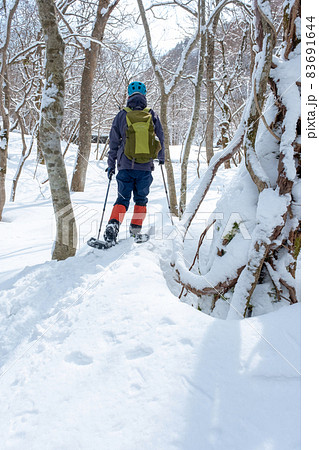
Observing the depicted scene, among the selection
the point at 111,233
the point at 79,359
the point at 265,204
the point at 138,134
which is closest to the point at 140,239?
the point at 111,233

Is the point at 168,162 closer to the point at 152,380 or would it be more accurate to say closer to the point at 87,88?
the point at 87,88

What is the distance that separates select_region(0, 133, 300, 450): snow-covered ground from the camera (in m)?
1.07

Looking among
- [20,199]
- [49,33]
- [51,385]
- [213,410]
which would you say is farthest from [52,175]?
[20,199]

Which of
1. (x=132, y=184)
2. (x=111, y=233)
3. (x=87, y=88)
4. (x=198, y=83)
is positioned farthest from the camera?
(x=87, y=88)

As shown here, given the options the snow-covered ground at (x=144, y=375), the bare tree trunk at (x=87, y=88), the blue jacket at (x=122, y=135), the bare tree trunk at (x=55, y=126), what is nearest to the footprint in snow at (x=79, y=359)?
the snow-covered ground at (x=144, y=375)

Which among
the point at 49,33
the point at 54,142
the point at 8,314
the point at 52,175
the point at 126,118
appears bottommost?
the point at 8,314

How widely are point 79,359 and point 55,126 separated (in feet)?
9.79

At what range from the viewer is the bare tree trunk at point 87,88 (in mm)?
7930

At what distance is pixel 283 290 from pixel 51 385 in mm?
1675

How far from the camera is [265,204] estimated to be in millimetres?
1992

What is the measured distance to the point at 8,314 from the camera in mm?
2453

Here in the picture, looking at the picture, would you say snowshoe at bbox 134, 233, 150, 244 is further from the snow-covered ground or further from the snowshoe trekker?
the snow-covered ground

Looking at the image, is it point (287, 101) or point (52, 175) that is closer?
point (287, 101)

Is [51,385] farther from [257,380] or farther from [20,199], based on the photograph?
[20,199]
